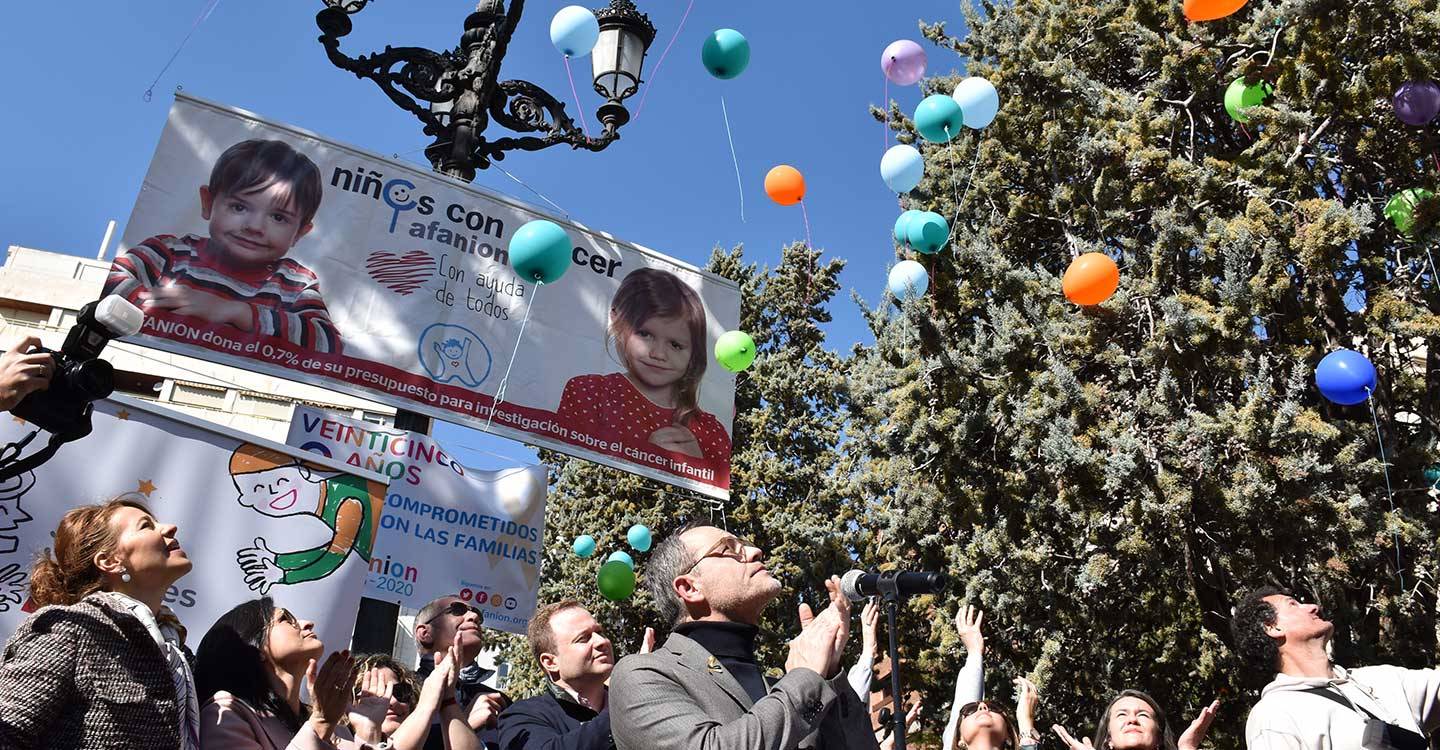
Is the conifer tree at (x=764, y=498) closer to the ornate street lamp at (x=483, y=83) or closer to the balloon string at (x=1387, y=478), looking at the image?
the balloon string at (x=1387, y=478)

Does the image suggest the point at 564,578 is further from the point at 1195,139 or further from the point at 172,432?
the point at 172,432

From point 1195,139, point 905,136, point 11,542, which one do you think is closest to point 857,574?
point 11,542

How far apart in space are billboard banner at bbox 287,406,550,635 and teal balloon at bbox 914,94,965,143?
4377 millimetres

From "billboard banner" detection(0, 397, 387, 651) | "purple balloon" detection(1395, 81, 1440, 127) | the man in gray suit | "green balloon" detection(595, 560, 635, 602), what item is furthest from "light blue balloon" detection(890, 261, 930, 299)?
the man in gray suit

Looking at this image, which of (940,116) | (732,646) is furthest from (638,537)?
(732,646)

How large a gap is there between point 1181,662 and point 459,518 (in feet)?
24.6

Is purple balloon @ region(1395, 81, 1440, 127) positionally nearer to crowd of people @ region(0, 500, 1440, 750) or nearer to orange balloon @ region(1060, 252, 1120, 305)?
orange balloon @ region(1060, 252, 1120, 305)

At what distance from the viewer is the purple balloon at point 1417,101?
7.91 meters

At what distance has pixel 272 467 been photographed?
513cm

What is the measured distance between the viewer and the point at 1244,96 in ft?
29.8

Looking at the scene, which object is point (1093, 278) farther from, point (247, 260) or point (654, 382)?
point (247, 260)

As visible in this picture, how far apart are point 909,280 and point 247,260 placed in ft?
18.9

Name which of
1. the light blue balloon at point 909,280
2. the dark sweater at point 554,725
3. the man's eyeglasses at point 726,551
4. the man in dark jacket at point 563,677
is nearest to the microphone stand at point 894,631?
the man's eyeglasses at point 726,551

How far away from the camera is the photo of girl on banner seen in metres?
7.92
